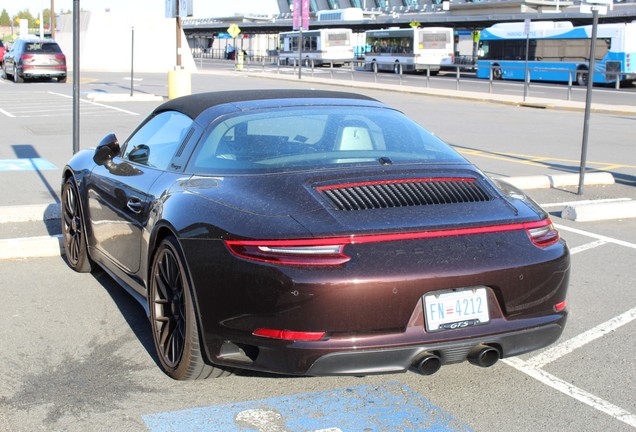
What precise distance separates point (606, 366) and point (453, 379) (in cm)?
92

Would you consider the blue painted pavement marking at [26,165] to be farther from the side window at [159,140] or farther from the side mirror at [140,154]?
the side mirror at [140,154]

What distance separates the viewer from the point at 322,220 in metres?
3.84

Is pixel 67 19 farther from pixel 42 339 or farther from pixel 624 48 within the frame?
pixel 42 339

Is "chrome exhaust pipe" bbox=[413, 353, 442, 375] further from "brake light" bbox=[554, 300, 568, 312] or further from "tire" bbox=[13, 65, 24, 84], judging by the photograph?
"tire" bbox=[13, 65, 24, 84]

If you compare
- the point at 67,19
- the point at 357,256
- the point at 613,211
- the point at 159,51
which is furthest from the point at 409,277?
the point at 67,19

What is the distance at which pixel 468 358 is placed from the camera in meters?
3.97

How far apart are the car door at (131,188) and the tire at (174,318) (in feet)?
1.39

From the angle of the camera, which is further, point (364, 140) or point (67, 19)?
point (67, 19)

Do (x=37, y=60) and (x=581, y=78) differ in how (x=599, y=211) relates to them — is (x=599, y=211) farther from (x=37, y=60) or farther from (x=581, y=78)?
(x=581, y=78)

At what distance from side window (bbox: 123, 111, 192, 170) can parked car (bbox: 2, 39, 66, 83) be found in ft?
105

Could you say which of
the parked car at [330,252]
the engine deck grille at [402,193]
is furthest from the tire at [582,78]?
the engine deck grille at [402,193]

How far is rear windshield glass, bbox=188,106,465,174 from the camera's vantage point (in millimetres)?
4590

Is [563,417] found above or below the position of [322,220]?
below

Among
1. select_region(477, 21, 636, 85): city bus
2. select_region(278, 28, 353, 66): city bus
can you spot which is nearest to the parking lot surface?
select_region(477, 21, 636, 85): city bus
